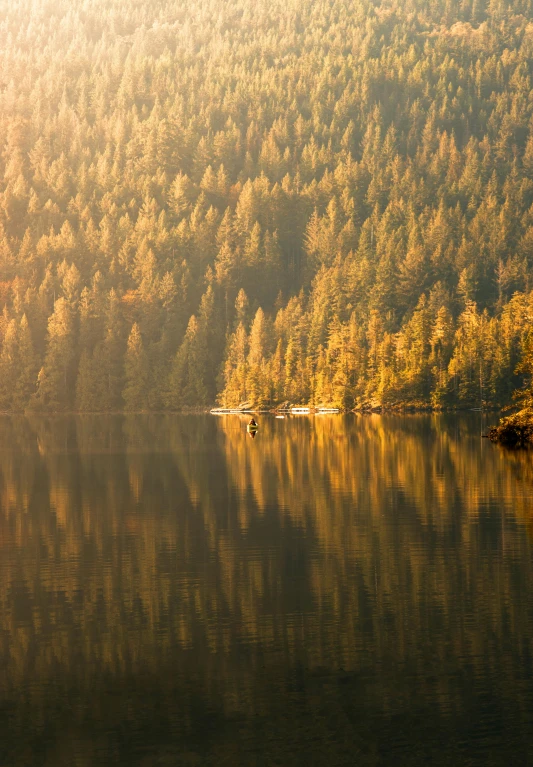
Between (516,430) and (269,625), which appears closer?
(269,625)

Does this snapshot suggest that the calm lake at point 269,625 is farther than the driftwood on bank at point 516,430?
No

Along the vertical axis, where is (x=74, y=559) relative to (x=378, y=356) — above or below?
below

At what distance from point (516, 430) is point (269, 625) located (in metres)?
59.3

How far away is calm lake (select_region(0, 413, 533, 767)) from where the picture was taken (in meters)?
20.6

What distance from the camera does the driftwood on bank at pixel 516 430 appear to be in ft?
274

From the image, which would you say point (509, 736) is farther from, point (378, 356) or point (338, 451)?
point (378, 356)

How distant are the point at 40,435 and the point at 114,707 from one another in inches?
3863

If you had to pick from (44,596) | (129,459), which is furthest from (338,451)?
(44,596)

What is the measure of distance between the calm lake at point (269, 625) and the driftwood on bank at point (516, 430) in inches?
1065

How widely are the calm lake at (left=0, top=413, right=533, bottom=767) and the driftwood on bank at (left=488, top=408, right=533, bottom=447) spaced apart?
27.1 meters

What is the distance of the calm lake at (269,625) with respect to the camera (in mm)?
20578

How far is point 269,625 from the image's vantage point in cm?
2773

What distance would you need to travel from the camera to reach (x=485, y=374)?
161875 millimetres

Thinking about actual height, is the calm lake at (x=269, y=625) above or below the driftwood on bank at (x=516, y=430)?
below
